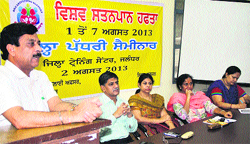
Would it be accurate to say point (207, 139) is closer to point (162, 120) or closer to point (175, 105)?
point (162, 120)

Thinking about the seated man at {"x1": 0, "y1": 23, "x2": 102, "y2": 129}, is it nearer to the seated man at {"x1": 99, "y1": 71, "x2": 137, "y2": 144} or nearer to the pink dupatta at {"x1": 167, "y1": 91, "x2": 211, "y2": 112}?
the seated man at {"x1": 99, "y1": 71, "x2": 137, "y2": 144}

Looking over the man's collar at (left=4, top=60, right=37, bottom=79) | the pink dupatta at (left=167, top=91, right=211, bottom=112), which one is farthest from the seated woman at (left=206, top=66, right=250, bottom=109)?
the man's collar at (left=4, top=60, right=37, bottom=79)

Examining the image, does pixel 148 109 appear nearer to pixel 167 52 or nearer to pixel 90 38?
pixel 90 38

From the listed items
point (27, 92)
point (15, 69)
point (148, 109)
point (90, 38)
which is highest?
point (90, 38)

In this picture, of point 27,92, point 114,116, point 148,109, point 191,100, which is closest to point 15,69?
point 27,92

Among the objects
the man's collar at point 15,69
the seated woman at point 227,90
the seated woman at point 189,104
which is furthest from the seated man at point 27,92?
the seated woman at point 227,90

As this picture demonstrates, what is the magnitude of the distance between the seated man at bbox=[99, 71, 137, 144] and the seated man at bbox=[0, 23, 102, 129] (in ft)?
2.86

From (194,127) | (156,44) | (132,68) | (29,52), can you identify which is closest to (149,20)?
(156,44)

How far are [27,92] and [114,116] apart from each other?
3.49ft

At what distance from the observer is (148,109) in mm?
2943

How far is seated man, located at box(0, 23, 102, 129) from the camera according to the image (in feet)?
3.56

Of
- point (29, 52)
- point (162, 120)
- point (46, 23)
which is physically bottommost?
point (162, 120)

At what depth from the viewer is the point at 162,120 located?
2.87 metres

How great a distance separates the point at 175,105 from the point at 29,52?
2118 mm
